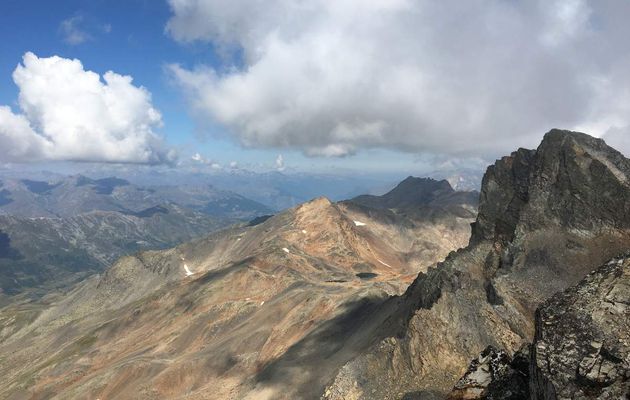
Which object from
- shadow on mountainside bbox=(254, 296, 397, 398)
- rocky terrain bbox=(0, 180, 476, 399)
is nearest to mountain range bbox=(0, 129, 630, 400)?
shadow on mountainside bbox=(254, 296, 397, 398)

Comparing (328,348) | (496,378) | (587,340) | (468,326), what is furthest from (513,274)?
(587,340)

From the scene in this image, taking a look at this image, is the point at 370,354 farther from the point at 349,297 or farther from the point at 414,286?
the point at 349,297

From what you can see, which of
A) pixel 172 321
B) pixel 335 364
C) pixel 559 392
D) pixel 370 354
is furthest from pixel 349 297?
pixel 559 392

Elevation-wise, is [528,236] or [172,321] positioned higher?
[528,236]

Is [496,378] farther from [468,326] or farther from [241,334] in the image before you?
[241,334]

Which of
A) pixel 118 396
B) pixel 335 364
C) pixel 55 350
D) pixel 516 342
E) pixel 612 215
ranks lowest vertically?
pixel 55 350

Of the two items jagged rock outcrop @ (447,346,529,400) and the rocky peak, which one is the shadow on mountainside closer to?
the rocky peak
